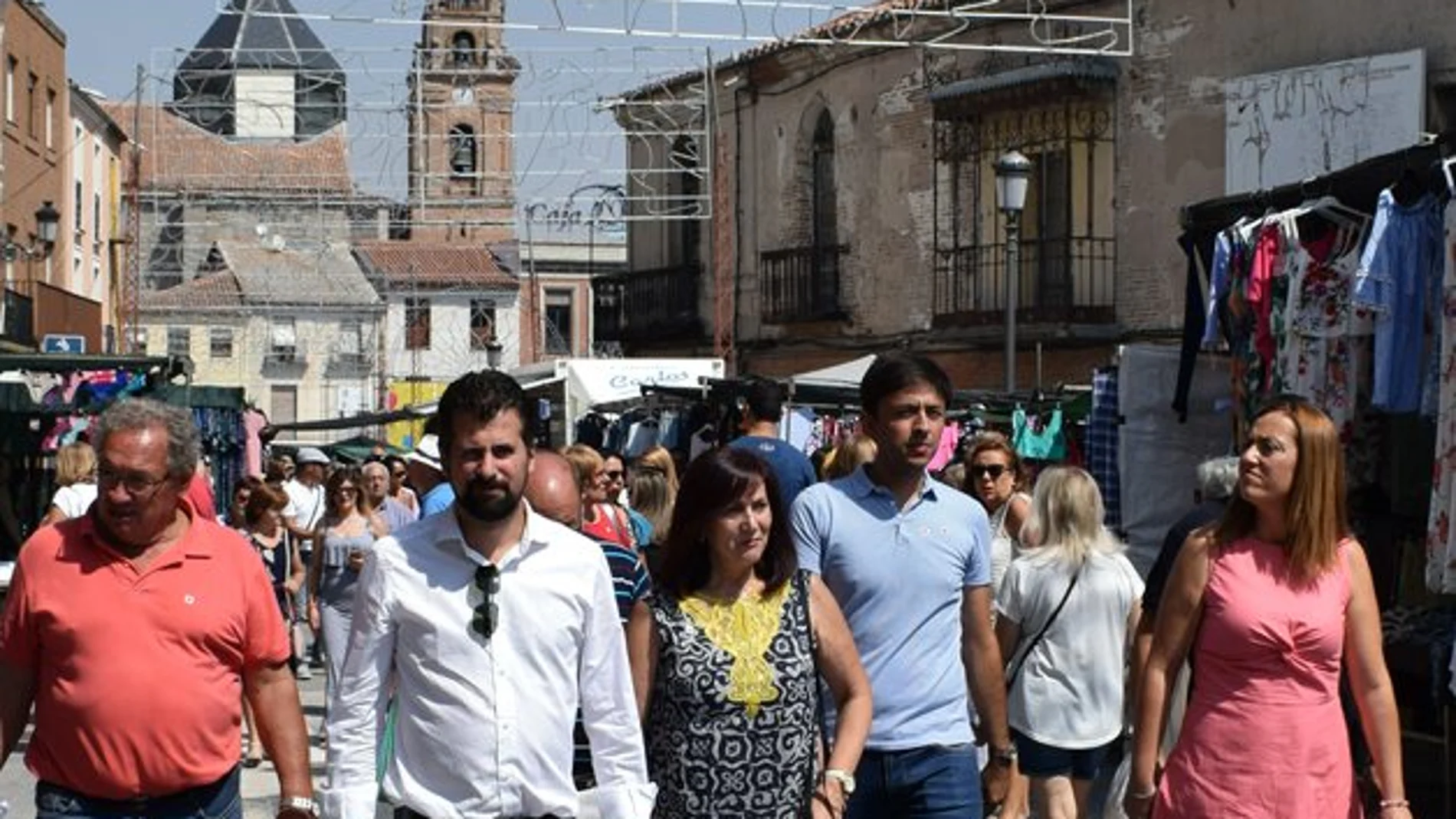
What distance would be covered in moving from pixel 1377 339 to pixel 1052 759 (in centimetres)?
247

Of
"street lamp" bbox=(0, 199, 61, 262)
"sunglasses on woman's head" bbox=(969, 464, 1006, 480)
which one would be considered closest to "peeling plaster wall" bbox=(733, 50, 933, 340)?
"street lamp" bbox=(0, 199, 61, 262)

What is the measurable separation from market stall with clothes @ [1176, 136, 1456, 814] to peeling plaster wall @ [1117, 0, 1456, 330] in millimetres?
12574

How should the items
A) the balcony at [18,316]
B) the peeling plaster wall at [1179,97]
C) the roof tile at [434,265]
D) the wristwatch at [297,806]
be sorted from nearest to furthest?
1. the wristwatch at [297,806]
2. the peeling plaster wall at [1179,97]
3. the balcony at [18,316]
4. the roof tile at [434,265]

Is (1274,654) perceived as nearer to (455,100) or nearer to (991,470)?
(991,470)

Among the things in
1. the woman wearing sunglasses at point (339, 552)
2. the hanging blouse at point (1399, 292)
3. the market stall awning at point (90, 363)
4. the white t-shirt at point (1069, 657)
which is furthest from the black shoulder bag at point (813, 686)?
the market stall awning at point (90, 363)

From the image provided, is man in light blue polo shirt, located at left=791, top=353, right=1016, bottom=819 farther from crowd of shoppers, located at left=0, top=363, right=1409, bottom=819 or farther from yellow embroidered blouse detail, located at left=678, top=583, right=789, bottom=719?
yellow embroidered blouse detail, located at left=678, top=583, right=789, bottom=719

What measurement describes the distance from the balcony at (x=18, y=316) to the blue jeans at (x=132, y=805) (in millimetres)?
27774

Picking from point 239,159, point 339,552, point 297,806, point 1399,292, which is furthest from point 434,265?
point 297,806

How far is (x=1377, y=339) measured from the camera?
34.2ft

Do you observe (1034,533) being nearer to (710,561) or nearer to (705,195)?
(710,561)

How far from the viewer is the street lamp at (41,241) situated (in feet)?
107

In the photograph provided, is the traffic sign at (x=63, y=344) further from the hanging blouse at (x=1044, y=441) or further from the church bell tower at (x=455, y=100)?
the hanging blouse at (x=1044, y=441)

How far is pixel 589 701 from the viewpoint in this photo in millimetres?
5812

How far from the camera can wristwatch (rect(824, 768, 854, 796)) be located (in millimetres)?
6254
